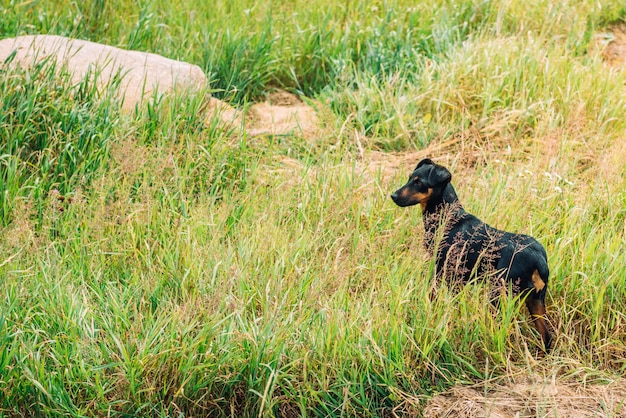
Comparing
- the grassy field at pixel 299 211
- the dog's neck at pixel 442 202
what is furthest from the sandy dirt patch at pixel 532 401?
the dog's neck at pixel 442 202

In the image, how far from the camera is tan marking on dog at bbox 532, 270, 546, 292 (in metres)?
3.69

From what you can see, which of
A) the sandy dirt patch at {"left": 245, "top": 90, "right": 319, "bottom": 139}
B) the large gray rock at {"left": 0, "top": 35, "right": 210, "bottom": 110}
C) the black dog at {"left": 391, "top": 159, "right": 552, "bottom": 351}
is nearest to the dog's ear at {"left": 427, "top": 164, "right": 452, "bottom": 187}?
the black dog at {"left": 391, "top": 159, "right": 552, "bottom": 351}

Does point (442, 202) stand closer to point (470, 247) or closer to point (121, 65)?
point (470, 247)

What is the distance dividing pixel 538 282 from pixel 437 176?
73 cm

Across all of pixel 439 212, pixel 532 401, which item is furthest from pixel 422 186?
pixel 532 401

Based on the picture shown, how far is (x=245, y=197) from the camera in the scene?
4836 mm

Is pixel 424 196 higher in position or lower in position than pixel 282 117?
higher

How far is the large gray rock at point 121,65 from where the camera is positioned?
552 centimetres

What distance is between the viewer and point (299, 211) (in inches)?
179

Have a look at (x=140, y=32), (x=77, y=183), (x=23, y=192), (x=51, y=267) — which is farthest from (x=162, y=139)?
(x=140, y=32)

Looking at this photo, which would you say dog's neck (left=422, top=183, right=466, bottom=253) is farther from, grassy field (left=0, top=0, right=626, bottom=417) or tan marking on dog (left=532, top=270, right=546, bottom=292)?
tan marking on dog (left=532, top=270, right=546, bottom=292)

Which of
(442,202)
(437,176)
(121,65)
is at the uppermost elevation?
(437,176)

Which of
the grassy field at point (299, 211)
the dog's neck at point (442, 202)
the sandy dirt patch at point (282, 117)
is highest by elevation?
the dog's neck at point (442, 202)

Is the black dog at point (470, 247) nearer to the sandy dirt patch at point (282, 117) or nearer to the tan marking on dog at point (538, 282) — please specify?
the tan marking on dog at point (538, 282)
